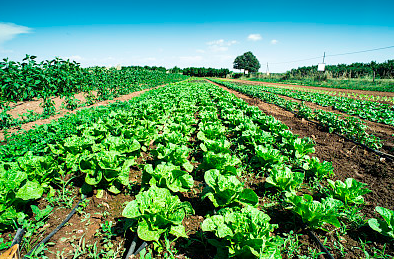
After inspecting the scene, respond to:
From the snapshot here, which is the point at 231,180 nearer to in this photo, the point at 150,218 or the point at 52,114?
the point at 150,218

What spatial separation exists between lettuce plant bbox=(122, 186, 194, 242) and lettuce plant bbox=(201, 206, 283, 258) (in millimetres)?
427

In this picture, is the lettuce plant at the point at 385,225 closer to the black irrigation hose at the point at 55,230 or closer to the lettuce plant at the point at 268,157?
the lettuce plant at the point at 268,157

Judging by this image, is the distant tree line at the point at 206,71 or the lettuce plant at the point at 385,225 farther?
the distant tree line at the point at 206,71

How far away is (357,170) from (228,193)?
3.89 m

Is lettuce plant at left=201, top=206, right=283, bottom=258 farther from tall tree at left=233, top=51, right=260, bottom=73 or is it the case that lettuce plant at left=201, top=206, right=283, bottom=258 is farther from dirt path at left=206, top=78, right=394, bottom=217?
tall tree at left=233, top=51, right=260, bottom=73

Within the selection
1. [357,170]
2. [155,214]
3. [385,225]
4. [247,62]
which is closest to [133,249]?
[155,214]

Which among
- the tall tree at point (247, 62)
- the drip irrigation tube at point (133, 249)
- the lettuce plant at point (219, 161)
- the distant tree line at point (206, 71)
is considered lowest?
the drip irrigation tube at point (133, 249)

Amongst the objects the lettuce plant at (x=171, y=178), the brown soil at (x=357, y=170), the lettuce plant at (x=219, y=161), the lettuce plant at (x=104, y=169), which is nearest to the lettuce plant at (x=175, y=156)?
the lettuce plant at (x=219, y=161)

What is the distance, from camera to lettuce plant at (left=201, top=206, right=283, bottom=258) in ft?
5.91

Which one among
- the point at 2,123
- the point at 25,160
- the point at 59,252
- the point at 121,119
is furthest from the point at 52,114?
the point at 59,252

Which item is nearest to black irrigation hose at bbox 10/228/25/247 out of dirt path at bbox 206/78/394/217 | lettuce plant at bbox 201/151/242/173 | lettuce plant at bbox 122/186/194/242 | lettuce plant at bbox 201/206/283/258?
lettuce plant at bbox 122/186/194/242

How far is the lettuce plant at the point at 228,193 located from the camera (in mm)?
2582

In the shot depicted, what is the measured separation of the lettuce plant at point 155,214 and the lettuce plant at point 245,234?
1.40ft

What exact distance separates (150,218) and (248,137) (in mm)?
3606
